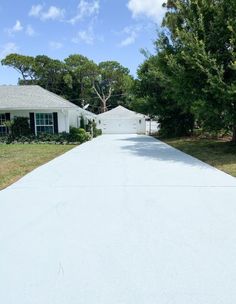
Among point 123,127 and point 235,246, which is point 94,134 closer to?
point 123,127

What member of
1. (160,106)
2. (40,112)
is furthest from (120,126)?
(40,112)

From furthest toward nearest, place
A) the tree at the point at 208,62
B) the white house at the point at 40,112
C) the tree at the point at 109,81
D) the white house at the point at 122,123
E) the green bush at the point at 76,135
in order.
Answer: the tree at the point at 109,81, the white house at the point at 122,123, the green bush at the point at 76,135, the white house at the point at 40,112, the tree at the point at 208,62

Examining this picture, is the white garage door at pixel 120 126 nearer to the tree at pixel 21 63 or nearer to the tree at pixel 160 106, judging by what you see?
the tree at pixel 160 106

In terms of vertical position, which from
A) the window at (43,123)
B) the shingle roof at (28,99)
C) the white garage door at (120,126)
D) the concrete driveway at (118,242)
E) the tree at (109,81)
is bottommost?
the white garage door at (120,126)

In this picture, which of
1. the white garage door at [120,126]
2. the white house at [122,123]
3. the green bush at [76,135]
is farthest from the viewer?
the white garage door at [120,126]

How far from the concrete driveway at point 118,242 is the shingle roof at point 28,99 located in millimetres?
15060

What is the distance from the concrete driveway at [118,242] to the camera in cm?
318

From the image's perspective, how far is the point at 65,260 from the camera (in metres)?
3.84

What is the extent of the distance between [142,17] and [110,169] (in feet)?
54.6

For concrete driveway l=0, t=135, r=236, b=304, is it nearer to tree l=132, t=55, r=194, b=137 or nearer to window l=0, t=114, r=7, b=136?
window l=0, t=114, r=7, b=136

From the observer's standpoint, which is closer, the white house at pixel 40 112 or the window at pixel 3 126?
the white house at pixel 40 112

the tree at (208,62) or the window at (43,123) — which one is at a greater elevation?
the tree at (208,62)

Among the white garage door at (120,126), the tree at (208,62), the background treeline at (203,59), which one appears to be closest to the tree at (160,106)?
the background treeline at (203,59)

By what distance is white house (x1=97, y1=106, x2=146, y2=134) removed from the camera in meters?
40.2
